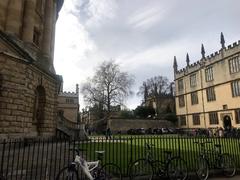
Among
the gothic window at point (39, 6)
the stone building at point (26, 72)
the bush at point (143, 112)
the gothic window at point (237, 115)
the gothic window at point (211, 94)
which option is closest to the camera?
the stone building at point (26, 72)

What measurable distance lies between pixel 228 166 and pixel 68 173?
6368 millimetres

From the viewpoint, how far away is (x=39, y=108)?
18641mm

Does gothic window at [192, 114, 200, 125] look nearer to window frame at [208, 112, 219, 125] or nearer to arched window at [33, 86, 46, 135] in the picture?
window frame at [208, 112, 219, 125]

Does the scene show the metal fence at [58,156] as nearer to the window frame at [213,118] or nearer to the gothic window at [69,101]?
the window frame at [213,118]

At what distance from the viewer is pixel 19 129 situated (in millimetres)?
14539

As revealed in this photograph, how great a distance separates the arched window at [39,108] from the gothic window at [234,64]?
29.4m

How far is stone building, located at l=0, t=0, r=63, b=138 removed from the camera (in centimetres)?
1402

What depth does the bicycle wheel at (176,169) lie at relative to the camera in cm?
841

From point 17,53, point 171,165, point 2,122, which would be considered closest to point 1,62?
point 17,53

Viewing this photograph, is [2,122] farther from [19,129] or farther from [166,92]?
[166,92]

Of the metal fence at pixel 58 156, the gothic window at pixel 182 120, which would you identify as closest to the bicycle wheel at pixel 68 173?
the metal fence at pixel 58 156

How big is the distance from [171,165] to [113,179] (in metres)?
2.21

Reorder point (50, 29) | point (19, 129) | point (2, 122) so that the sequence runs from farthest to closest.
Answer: point (50, 29), point (19, 129), point (2, 122)

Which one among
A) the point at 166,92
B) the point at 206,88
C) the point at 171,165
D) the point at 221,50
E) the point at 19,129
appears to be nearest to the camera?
the point at 171,165
